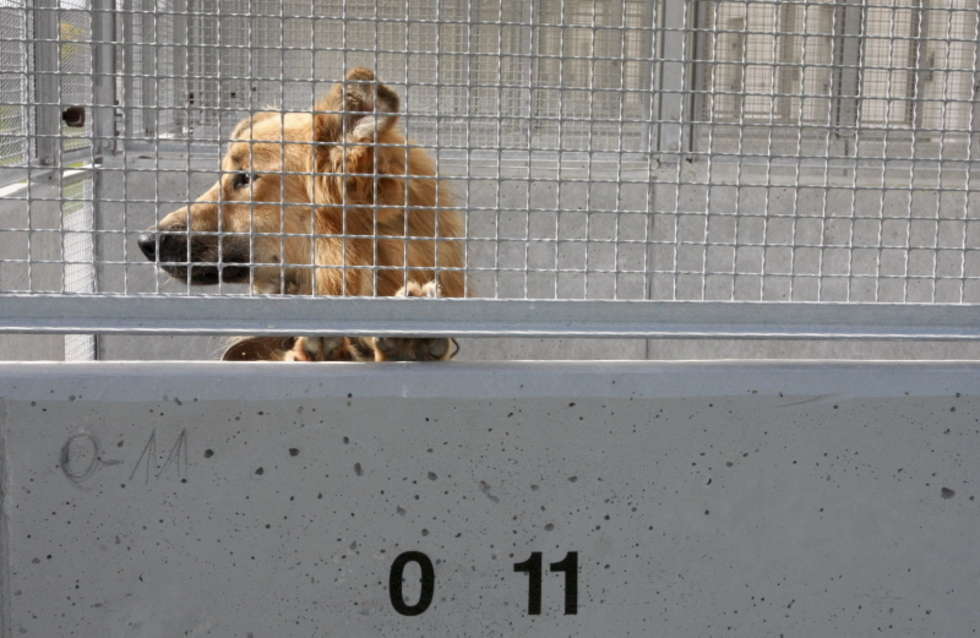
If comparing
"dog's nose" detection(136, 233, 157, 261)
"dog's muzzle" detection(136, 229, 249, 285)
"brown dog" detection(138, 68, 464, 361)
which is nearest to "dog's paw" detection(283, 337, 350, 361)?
"brown dog" detection(138, 68, 464, 361)

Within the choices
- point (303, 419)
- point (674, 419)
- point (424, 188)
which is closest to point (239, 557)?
point (303, 419)

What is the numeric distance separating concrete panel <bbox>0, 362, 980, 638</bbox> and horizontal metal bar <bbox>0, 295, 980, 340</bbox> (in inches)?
2.8

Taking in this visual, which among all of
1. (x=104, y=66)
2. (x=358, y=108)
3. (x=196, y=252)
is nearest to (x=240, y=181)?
(x=196, y=252)

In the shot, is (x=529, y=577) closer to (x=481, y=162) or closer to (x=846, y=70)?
(x=481, y=162)

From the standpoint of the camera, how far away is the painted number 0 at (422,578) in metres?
2.02

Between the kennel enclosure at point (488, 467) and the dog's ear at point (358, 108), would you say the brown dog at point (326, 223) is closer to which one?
the dog's ear at point (358, 108)

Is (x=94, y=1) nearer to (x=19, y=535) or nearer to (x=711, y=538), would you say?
(x=19, y=535)

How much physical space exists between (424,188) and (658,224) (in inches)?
96.1

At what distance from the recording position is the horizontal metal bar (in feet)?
6.56

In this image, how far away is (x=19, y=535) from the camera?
1.96m

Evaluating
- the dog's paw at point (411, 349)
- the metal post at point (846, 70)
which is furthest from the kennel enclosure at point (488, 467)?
the metal post at point (846, 70)

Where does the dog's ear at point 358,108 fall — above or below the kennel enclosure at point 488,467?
above

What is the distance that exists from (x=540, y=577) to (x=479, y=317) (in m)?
0.49

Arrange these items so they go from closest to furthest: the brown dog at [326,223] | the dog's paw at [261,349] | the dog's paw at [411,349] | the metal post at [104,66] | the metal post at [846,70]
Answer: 1. the dog's paw at [411,349]
2. the brown dog at [326,223]
3. the dog's paw at [261,349]
4. the metal post at [104,66]
5. the metal post at [846,70]
